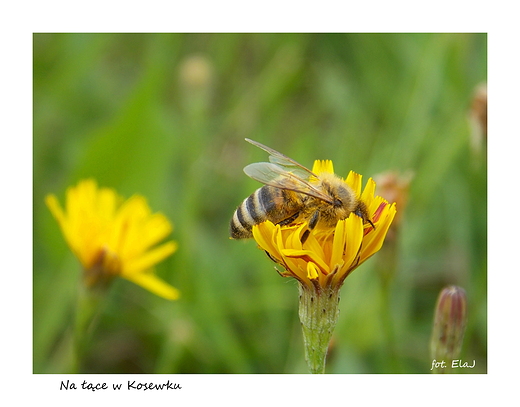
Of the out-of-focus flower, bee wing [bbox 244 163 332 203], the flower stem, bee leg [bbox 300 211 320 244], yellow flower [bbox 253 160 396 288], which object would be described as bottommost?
the flower stem

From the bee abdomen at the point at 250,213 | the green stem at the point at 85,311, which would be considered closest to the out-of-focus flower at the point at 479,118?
the bee abdomen at the point at 250,213

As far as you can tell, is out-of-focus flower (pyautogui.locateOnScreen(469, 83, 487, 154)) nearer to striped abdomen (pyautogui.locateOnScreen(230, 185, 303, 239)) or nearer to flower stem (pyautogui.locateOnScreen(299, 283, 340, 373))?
striped abdomen (pyautogui.locateOnScreen(230, 185, 303, 239))

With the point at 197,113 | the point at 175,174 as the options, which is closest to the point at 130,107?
the point at 197,113

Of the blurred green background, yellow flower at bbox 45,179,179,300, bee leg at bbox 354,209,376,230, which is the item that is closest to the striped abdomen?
bee leg at bbox 354,209,376,230

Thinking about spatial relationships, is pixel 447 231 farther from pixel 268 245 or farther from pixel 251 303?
pixel 268 245

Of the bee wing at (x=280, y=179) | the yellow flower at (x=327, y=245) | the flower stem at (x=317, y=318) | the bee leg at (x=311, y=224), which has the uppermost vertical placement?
the bee wing at (x=280, y=179)

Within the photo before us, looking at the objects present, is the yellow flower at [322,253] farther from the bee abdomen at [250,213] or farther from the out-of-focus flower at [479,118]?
the out-of-focus flower at [479,118]
